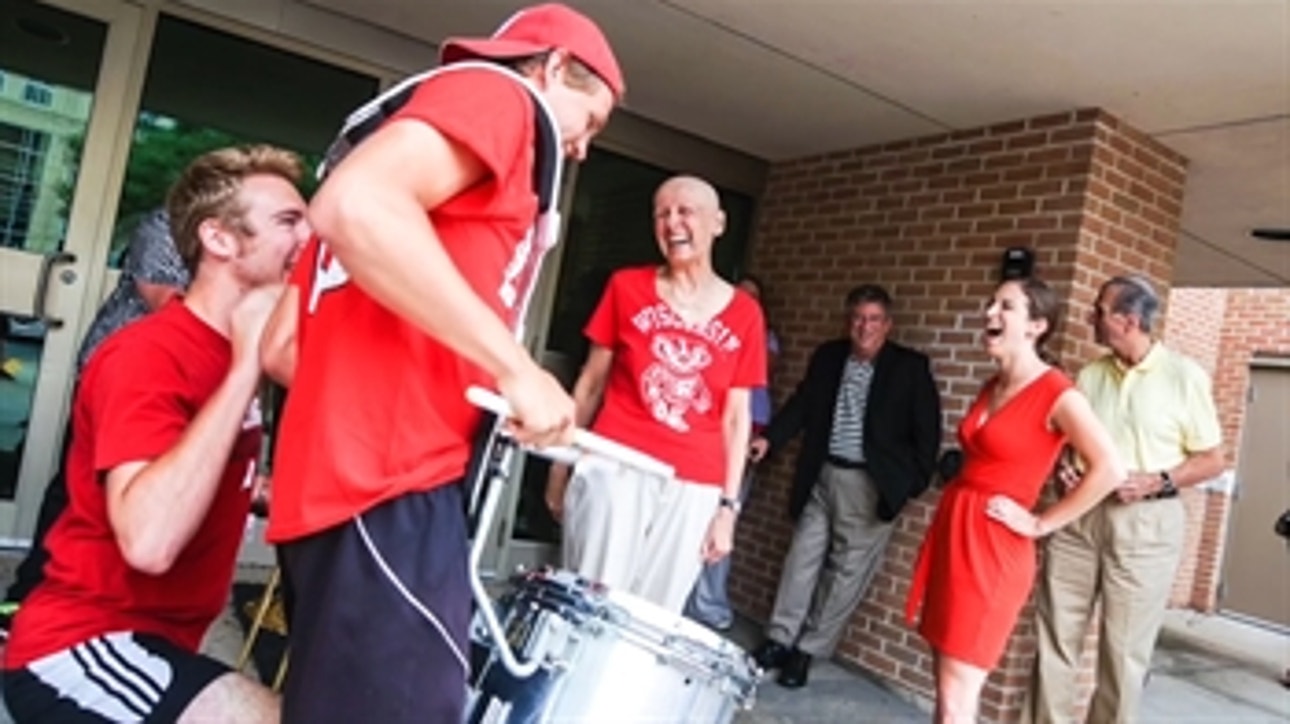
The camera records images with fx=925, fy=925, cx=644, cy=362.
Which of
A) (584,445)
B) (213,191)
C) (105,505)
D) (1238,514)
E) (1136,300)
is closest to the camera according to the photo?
(584,445)

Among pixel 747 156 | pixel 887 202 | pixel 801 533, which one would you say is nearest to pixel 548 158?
pixel 801 533

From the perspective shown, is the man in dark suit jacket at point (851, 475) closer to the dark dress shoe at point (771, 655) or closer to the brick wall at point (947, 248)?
the dark dress shoe at point (771, 655)

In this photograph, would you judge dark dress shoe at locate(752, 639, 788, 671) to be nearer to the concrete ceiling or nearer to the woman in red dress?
the woman in red dress

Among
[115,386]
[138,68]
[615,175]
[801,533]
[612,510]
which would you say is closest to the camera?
[115,386]

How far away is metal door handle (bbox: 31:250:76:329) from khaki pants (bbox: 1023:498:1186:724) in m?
4.09

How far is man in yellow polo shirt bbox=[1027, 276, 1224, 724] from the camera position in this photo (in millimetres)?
3375

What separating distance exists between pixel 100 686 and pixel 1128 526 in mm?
3292

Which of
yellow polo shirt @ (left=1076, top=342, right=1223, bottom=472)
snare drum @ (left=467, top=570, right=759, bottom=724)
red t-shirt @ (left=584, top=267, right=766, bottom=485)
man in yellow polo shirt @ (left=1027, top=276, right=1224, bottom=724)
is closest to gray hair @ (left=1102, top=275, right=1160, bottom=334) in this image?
man in yellow polo shirt @ (left=1027, top=276, right=1224, bottom=724)

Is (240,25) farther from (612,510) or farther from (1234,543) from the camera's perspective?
(1234,543)

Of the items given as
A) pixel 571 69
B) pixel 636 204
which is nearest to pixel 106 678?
pixel 571 69

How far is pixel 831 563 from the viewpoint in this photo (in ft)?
13.9

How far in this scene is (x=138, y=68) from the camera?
3.86 meters

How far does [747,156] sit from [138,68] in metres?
3.14

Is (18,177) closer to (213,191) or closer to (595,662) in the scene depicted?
(213,191)
